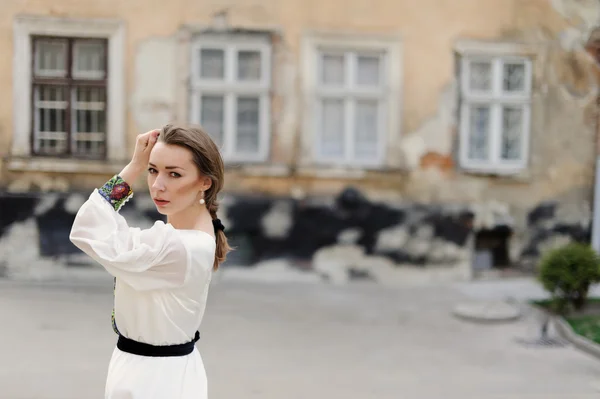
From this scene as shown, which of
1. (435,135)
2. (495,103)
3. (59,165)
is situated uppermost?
(495,103)

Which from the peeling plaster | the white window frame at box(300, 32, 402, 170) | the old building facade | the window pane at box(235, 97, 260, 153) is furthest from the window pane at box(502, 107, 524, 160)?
the window pane at box(235, 97, 260, 153)

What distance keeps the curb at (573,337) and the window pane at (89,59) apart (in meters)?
7.22

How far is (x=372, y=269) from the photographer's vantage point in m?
9.60

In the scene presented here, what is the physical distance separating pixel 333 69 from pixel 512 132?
308 centimetres

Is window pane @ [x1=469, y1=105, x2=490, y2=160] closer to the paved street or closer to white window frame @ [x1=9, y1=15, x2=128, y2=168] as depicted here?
the paved street

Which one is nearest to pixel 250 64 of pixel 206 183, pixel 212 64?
pixel 212 64

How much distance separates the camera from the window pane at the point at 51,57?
9.32 meters

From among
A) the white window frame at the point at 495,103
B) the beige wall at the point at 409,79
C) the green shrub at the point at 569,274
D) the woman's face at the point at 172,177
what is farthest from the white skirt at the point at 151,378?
the white window frame at the point at 495,103

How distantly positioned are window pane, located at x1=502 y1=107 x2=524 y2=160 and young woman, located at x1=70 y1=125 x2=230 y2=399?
28.1 feet

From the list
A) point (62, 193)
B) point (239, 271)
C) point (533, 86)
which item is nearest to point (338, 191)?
point (239, 271)

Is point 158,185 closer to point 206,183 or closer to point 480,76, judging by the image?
point 206,183

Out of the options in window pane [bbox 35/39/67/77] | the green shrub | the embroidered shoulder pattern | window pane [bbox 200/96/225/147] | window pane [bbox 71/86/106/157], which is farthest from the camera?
window pane [bbox 200/96/225/147]

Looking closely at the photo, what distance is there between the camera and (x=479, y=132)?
9969 millimetres

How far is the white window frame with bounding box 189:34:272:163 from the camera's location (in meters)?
9.40
